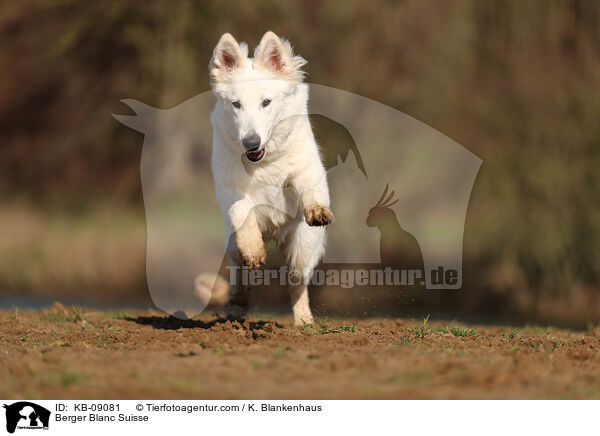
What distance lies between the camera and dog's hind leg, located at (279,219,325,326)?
589cm

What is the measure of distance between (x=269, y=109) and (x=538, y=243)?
5992 mm

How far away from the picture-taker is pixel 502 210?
9977 millimetres

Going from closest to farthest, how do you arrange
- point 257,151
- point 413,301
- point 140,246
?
point 257,151 < point 413,301 < point 140,246

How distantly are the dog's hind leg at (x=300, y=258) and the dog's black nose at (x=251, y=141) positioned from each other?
1171 mm

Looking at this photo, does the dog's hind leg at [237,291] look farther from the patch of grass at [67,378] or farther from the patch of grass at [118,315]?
the patch of grass at [67,378]

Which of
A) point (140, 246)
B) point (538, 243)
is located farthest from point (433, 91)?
point (140, 246)

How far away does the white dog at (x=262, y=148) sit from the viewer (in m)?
5.03

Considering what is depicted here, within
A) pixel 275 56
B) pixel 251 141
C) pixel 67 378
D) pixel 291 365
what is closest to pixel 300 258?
pixel 251 141

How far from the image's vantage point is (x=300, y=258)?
19.6ft
